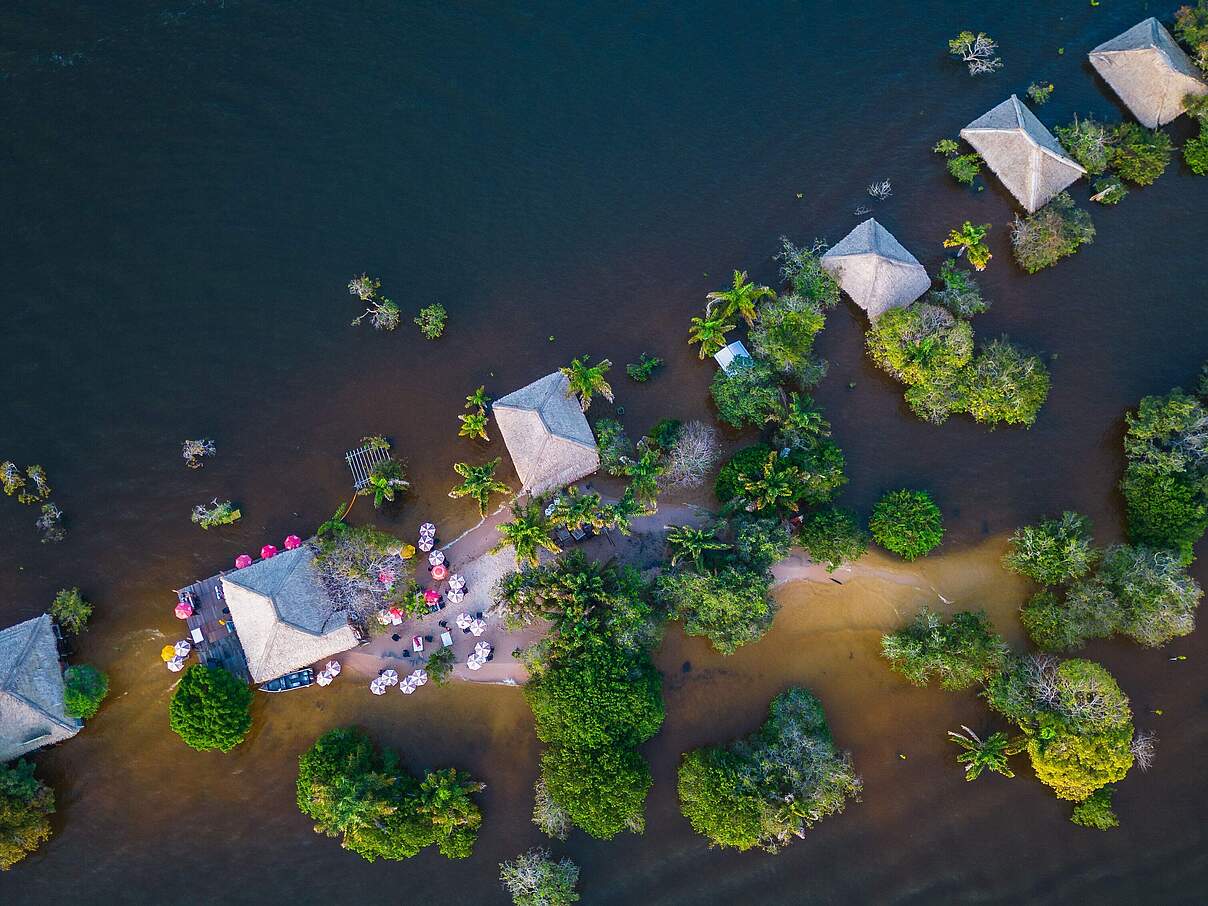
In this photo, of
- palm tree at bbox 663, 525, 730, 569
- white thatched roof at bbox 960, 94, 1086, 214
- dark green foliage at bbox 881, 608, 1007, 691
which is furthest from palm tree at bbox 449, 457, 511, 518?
white thatched roof at bbox 960, 94, 1086, 214

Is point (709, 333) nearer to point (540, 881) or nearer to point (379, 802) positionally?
point (379, 802)

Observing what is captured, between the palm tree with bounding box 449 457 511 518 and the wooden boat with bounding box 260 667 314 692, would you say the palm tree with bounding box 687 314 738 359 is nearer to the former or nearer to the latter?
the palm tree with bounding box 449 457 511 518

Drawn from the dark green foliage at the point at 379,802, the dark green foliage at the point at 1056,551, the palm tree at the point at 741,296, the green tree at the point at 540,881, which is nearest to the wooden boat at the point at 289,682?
the dark green foliage at the point at 379,802

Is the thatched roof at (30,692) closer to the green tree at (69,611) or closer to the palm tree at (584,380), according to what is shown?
the green tree at (69,611)

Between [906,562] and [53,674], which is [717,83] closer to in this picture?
[906,562]

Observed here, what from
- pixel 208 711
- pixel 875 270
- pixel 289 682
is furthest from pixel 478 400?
pixel 875 270

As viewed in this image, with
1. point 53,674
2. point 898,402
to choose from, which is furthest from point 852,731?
point 53,674

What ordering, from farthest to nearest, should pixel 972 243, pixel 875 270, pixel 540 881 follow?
pixel 972 243 → pixel 875 270 → pixel 540 881
